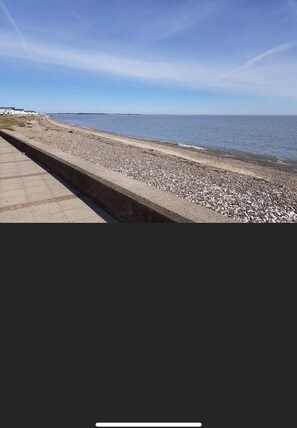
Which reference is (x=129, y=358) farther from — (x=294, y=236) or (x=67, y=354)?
(x=294, y=236)

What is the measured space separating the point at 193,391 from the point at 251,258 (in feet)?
3.61

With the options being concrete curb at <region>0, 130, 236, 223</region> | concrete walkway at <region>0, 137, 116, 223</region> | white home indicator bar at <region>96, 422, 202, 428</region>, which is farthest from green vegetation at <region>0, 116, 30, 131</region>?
white home indicator bar at <region>96, 422, 202, 428</region>

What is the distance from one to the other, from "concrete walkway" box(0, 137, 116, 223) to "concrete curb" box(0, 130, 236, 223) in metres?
0.22

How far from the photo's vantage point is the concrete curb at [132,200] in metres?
3.40

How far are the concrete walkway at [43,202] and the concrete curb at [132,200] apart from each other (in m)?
0.22

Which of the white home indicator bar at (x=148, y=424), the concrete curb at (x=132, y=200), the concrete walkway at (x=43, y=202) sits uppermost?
the concrete curb at (x=132, y=200)

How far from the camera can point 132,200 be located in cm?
410

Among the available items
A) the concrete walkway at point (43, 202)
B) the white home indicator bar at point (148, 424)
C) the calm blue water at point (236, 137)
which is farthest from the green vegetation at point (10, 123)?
the white home indicator bar at point (148, 424)

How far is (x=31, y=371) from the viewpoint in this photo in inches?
77.3

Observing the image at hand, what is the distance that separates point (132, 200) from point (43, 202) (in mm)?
2583

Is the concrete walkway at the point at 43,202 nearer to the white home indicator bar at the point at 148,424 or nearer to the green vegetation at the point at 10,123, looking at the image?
the white home indicator bar at the point at 148,424

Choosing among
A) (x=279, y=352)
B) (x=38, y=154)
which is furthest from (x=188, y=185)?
(x=279, y=352)

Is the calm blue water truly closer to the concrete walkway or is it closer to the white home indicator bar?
the concrete walkway

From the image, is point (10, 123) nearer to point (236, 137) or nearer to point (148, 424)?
point (236, 137)
